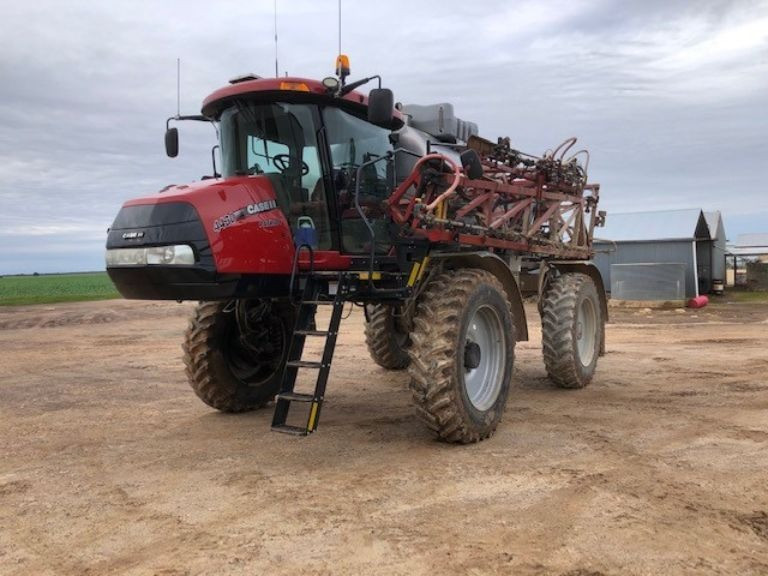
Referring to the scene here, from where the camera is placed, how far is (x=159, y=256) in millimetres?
4930

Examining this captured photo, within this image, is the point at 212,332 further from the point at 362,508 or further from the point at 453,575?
the point at 453,575

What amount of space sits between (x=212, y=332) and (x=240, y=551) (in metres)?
3.39

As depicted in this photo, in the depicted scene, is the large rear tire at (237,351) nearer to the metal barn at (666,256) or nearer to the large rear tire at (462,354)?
the large rear tire at (462,354)

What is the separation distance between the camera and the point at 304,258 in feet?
18.6

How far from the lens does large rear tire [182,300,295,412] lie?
6.64m

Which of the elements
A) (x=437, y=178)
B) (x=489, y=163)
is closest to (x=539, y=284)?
(x=489, y=163)

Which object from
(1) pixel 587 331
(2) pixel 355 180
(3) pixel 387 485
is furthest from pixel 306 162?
(1) pixel 587 331

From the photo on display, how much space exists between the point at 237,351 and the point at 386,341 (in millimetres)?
3170

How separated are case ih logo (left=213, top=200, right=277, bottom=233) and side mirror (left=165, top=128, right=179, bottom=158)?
1.57 metres

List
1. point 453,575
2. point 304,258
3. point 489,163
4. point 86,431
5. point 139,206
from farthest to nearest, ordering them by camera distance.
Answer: point 489,163, point 86,431, point 304,258, point 139,206, point 453,575

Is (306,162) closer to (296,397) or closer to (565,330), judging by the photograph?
(296,397)

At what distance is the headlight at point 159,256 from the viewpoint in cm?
489

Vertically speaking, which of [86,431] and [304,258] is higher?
[304,258]

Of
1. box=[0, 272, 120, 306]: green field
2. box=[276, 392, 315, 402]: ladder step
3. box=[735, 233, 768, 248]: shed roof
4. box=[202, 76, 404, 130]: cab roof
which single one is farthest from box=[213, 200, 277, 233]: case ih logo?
box=[735, 233, 768, 248]: shed roof
